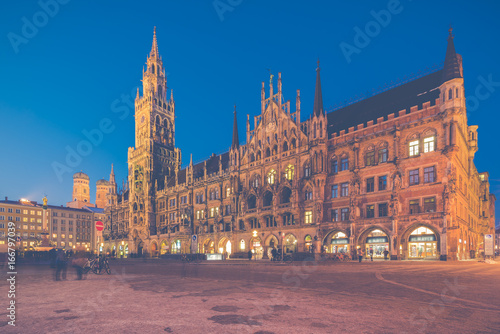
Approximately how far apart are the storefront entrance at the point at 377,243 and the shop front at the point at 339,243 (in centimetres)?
251

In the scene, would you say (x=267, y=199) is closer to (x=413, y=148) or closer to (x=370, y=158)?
(x=370, y=158)

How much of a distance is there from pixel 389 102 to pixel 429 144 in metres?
9.55

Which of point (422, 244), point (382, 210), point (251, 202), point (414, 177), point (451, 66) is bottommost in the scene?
point (422, 244)

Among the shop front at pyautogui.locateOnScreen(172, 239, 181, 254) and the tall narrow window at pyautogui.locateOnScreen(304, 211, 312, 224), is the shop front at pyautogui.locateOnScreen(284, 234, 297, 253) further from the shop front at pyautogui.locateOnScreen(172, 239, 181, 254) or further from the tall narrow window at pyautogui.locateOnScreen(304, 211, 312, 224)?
the shop front at pyautogui.locateOnScreen(172, 239, 181, 254)

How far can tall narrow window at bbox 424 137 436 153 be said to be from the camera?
36.2 m

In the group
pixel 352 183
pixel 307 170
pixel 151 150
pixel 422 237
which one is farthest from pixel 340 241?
pixel 151 150

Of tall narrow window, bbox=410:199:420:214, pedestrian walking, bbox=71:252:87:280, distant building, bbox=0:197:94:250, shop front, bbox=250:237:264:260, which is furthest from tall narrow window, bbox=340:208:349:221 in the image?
distant building, bbox=0:197:94:250

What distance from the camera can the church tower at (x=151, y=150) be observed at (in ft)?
255

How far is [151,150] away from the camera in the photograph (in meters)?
80.7

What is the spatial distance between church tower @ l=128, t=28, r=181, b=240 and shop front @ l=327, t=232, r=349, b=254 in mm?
43950

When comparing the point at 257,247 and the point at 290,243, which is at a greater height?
the point at 290,243

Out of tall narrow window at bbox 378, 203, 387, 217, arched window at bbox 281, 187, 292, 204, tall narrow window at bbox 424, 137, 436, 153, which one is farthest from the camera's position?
arched window at bbox 281, 187, 292, 204

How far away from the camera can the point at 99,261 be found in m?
21.9

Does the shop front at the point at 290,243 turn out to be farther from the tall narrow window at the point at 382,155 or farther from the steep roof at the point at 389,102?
the tall narrow window at the point at 382,155
